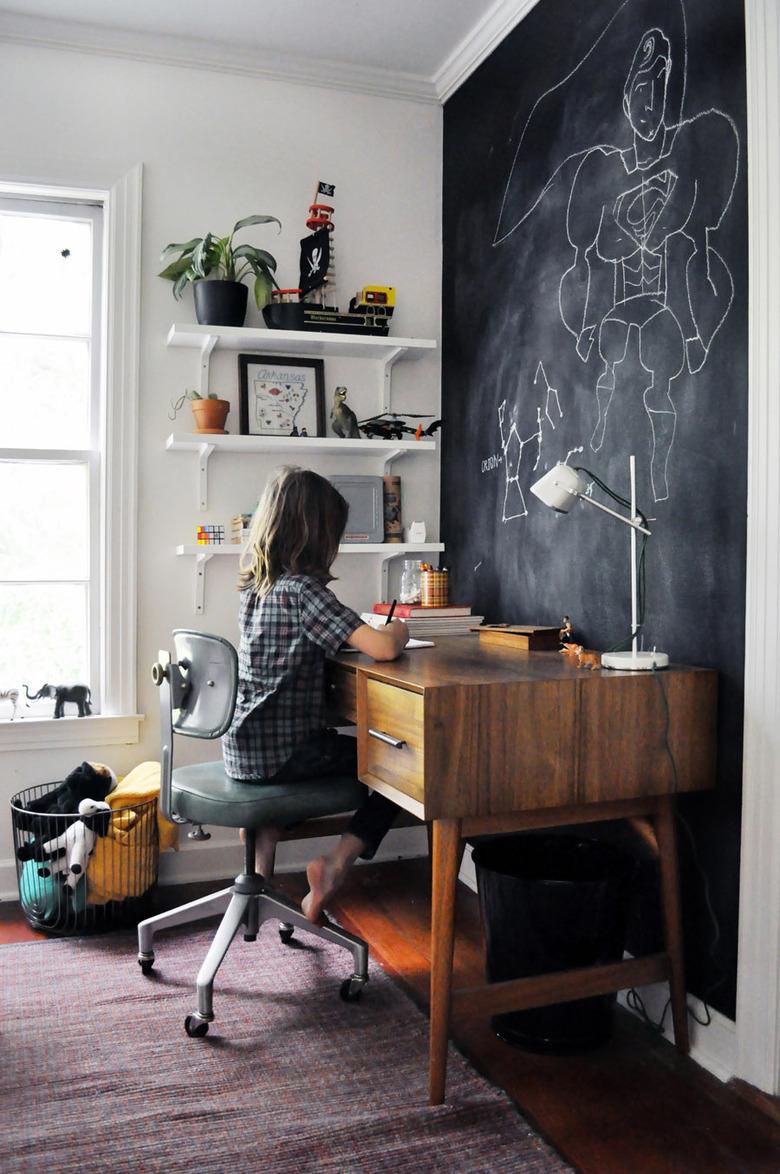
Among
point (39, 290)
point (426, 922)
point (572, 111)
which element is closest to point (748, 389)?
point (572, 111)

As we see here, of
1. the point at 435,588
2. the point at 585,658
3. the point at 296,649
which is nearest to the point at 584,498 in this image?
the point at 585,658

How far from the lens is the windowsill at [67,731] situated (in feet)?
10.1

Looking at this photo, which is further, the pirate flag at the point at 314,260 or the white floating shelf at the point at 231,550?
the pirate flag at the point at 314,260

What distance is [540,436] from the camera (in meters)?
2.78

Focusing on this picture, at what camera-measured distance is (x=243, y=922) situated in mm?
2471

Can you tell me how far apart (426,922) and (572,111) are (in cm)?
227

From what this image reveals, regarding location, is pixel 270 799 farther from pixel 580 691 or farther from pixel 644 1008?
pixel 644 1008

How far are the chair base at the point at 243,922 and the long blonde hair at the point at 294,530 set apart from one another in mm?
760

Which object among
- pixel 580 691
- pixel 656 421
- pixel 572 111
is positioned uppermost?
pixel 572 111

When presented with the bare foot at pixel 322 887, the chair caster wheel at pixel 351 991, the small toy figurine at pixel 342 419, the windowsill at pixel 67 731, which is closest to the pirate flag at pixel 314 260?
the small toy figurine at pixel 342 419

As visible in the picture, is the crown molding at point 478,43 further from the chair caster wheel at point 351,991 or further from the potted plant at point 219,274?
the chair caster wheel at point 351,991

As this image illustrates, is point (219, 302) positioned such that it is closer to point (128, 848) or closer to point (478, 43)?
point (478, 43)

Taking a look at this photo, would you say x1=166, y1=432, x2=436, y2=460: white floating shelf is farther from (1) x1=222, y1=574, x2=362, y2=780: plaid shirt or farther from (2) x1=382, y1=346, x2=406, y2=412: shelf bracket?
(1) x1=222, y1=574, x2=362, y2=780: plaid shirt

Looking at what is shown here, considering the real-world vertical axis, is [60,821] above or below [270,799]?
below
